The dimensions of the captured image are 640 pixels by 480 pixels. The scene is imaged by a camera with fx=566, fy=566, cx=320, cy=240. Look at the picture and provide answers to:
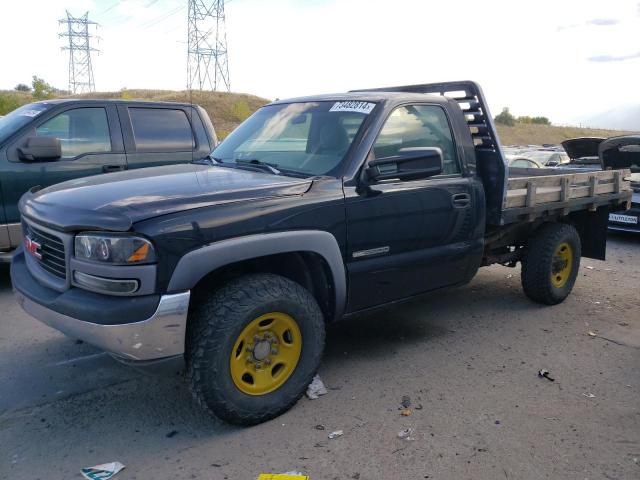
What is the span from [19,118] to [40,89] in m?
46.7

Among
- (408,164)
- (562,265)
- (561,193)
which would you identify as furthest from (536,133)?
(408,164)

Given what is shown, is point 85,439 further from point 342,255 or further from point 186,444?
point 342,255

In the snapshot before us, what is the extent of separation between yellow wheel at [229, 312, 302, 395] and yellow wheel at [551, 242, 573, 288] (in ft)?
10.5

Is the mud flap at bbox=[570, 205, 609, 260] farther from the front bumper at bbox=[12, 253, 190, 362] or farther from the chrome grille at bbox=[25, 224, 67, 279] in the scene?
the chrome grille at bbox=[25, 224, 67, 279]

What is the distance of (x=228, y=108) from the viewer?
51.3 m

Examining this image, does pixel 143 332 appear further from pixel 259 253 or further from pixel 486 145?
pixel 486 145

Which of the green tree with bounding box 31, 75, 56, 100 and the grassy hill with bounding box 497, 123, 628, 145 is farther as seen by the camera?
the grassy hill with bounding box 497, 123, 628, 145

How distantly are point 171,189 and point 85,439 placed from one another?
1.46 metres

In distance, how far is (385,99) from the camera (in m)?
4.00

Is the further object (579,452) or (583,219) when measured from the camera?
(583,219)

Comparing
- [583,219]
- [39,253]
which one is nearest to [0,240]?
[39,253]

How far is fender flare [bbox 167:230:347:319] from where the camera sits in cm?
285

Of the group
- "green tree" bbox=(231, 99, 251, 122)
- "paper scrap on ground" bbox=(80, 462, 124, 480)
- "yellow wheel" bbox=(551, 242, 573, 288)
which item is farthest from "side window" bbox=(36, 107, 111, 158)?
"green tree" bbox=(231, 99, 251, 122)

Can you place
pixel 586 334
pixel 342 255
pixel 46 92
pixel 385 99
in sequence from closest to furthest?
pixel 342 255, pixel 385 99, pixel 586 334, pixel 46 92
